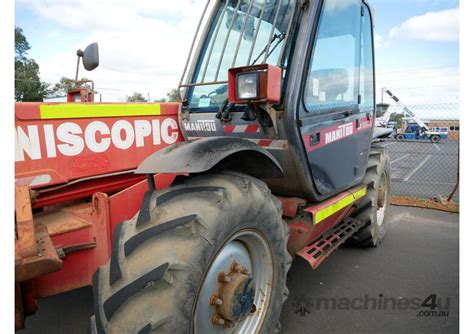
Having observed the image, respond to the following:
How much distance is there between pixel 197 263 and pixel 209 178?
0.53m

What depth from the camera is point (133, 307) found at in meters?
1.47

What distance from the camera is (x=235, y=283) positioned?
6.24 feet

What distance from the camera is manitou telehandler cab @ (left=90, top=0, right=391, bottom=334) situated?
1.55 meters

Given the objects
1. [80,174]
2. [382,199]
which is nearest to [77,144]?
[80,174]

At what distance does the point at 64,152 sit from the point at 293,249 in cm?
187

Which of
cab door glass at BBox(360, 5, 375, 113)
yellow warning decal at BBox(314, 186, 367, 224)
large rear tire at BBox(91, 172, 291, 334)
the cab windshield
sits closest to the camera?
large rear tire at BBox(91, 172, 291, 334)

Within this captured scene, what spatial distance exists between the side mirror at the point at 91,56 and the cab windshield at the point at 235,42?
809mm

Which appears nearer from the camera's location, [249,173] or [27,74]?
[249,173]

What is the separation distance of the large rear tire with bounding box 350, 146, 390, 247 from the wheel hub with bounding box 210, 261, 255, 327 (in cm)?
245

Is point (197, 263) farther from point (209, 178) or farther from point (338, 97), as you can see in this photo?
point (338, 97)

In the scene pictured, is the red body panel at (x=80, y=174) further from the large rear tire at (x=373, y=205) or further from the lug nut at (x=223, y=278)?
the large rear tire at (x=373, y=205)

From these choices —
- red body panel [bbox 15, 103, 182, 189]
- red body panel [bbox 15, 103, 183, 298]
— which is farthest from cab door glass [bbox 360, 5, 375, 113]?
red body panel [bbox 15, 103, 183, 298]

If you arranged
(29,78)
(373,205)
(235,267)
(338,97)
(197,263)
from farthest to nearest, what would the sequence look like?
(29,78), (373,205), (338,97), (235,267), (197,263)

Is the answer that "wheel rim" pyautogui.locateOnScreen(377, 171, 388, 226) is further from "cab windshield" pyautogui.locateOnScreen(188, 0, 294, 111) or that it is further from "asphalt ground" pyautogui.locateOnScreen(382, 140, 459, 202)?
"asphalt ground" pyautogui.locateOnScreen(382, 140, 459, 202)
